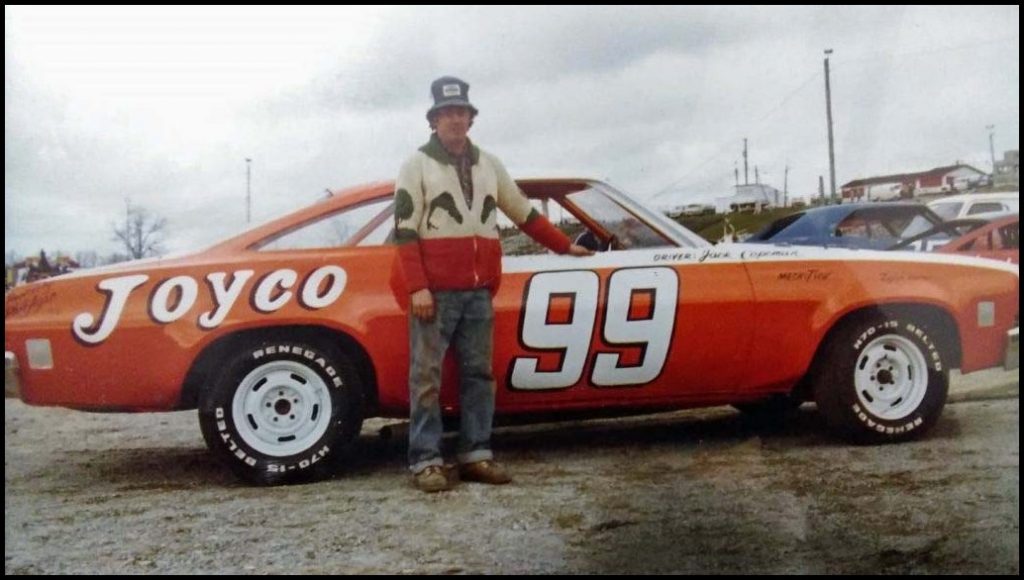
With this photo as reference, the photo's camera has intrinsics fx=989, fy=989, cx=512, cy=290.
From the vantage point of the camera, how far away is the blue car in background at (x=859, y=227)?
10.4ft

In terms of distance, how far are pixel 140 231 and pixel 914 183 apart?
2432 mm

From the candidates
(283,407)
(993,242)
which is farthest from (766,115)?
(283,407)

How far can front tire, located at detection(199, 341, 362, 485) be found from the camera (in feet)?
10.4

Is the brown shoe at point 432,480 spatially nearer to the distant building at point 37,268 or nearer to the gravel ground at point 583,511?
the gravel ground at point 583,511

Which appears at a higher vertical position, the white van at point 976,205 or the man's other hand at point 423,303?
the white van at point 976,205

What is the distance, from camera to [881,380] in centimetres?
346

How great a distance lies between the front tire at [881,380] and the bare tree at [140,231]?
88.5 inches

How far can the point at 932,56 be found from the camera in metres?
2.99

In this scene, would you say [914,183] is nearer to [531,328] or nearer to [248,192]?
[531,328]

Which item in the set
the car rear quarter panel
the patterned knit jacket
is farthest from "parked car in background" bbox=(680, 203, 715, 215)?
the car rear quarter panel

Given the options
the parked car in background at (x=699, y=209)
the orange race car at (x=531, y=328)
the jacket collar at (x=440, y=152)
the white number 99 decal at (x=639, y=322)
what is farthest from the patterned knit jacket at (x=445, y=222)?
the parked car in background at (x=699, y=209)

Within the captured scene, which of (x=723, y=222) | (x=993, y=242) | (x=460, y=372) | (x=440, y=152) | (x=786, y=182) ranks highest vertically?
(x=440, y=152)

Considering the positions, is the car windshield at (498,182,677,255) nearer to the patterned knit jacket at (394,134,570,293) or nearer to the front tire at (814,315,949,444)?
the patterned knit jacket at (394,134,570,293)

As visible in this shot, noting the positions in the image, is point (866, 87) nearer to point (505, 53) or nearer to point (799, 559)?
point (505, 53)
